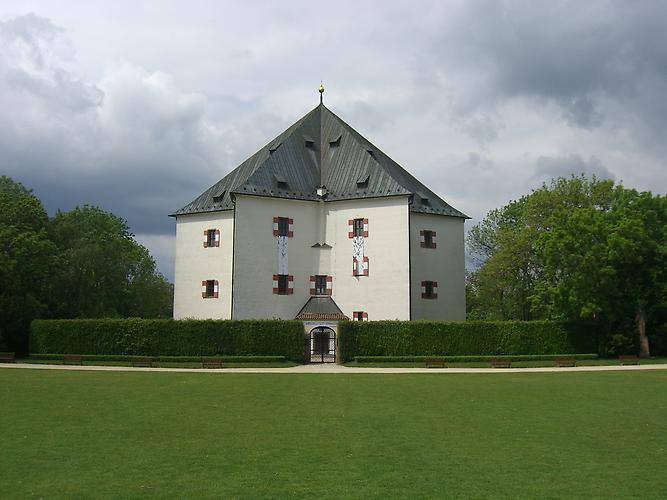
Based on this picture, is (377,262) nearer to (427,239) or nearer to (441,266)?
(427,239)

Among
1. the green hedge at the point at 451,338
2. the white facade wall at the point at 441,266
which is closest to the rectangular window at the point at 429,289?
the white facade wall at the point at 441,266

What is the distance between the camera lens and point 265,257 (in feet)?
153

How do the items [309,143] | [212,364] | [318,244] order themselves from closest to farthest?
[212,364] → [318,244] → [309,143]

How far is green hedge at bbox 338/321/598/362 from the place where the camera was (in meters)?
40.6

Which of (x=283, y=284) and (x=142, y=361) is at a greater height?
(x=283, y=284)

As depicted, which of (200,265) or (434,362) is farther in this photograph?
(200,265)

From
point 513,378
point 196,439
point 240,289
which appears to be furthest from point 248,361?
point 196,439

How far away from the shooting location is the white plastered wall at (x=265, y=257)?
4575cm

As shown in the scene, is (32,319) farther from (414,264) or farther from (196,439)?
(196,439)

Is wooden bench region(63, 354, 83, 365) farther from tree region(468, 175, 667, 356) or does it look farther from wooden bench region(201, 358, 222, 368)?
tree region(468, 175, 667, 356)

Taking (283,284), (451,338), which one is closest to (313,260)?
(283,284)

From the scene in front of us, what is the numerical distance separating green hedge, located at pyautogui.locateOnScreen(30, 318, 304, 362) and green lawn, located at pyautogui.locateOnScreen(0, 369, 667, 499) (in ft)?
55.4

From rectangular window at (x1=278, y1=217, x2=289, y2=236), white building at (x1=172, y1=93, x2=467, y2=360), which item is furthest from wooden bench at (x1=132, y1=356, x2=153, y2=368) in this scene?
rectangular window at (x1=278, y1=217, x2=289, y2=236)

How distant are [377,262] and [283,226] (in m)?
7.02
